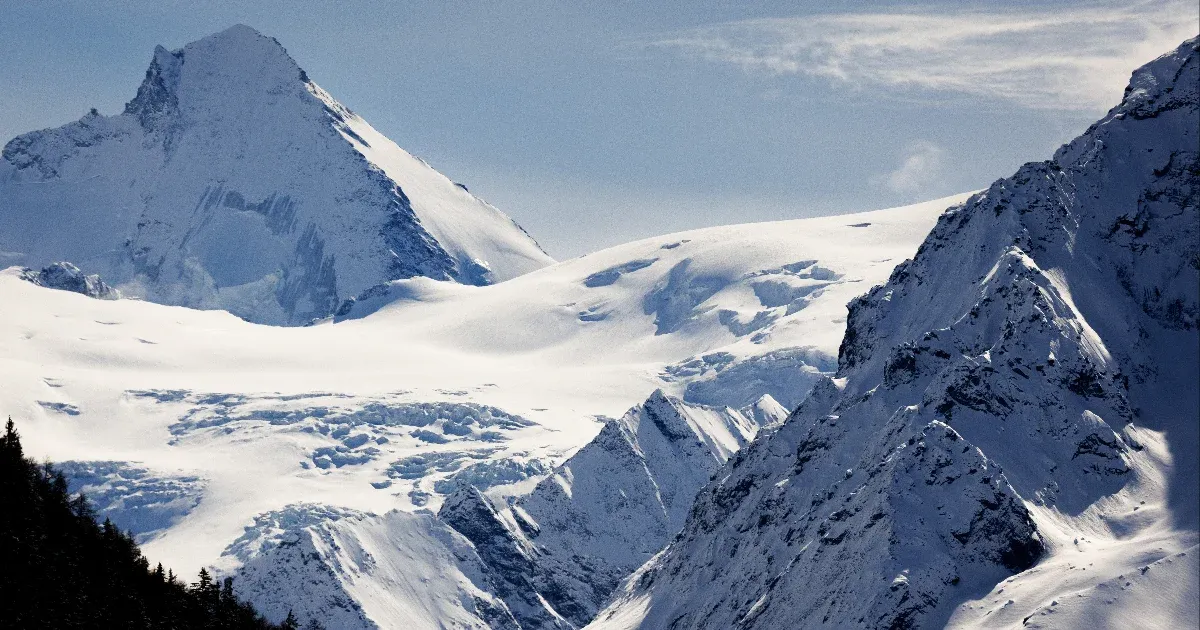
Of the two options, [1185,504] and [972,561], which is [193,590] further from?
[1185,504]

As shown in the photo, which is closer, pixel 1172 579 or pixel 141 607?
pixel 141 607

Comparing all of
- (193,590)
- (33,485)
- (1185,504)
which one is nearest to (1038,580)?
(1185,504)

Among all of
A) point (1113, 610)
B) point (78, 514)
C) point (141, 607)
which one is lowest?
point (1113, 610)

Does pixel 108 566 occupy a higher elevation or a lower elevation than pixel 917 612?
higher

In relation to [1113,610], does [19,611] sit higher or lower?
higher

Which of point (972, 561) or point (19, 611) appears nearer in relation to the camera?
point (19, 611)

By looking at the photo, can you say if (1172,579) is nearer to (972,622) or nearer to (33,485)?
(972,622)

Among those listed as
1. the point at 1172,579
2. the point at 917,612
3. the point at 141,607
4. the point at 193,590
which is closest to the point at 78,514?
the point at 193,590

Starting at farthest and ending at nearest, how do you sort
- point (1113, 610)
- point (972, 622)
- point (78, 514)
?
point (972, 622), point (1113, 610), point (78, 514)

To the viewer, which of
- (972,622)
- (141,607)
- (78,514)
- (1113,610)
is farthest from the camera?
(972,622)
